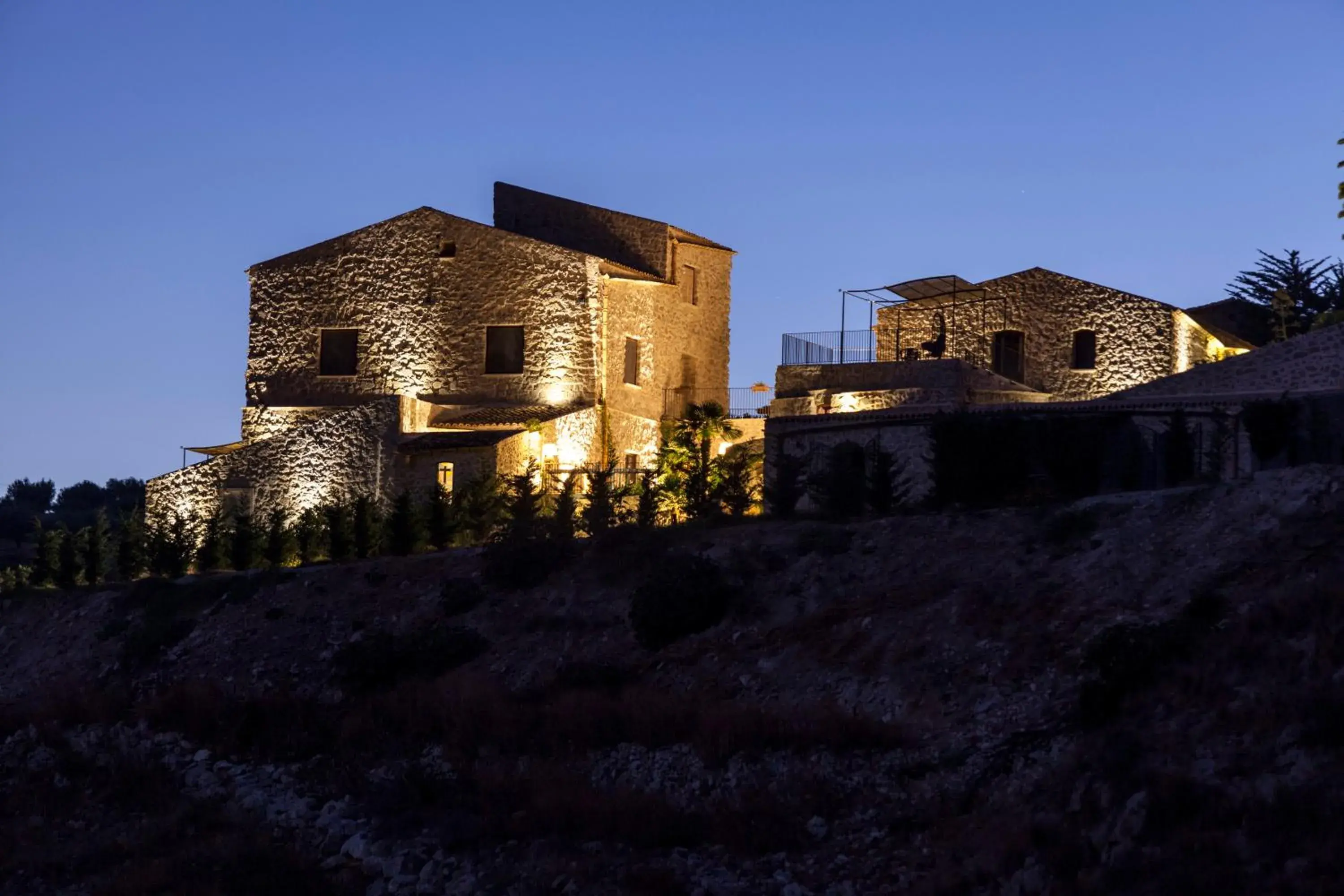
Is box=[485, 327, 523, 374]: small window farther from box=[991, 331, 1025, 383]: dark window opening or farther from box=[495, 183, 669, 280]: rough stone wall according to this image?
box=[991, 331, 1025, 383]: dark window opening

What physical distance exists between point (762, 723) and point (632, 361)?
23446 millimetres

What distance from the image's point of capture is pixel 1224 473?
29094 mm

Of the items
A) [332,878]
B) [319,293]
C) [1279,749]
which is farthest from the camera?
[319,293]

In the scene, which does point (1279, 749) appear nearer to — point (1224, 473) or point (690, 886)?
point (690, 886)

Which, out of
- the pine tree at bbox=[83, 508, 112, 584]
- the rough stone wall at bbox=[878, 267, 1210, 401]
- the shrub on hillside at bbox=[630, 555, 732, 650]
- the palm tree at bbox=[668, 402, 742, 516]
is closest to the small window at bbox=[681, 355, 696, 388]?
the palm tree at bbox=[668, 402, 742, 516]

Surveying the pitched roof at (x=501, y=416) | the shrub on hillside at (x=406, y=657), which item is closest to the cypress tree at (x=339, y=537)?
the pitched roof at (x=501, y=416)

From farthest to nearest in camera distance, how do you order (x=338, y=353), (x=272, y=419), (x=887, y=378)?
(x=338, y=353) < (x=272, y=419) < (x=887, y=378)

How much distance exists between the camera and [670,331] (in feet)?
152

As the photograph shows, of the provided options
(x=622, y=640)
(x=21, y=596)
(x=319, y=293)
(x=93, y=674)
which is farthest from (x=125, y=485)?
(x=622, y=640)

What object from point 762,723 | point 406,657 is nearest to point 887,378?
point 406,657

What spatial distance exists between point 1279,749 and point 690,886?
6316mm

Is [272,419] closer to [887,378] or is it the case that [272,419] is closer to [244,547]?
[244,547]

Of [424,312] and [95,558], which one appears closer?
[95,558]

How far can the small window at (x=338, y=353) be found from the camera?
45125 mm
